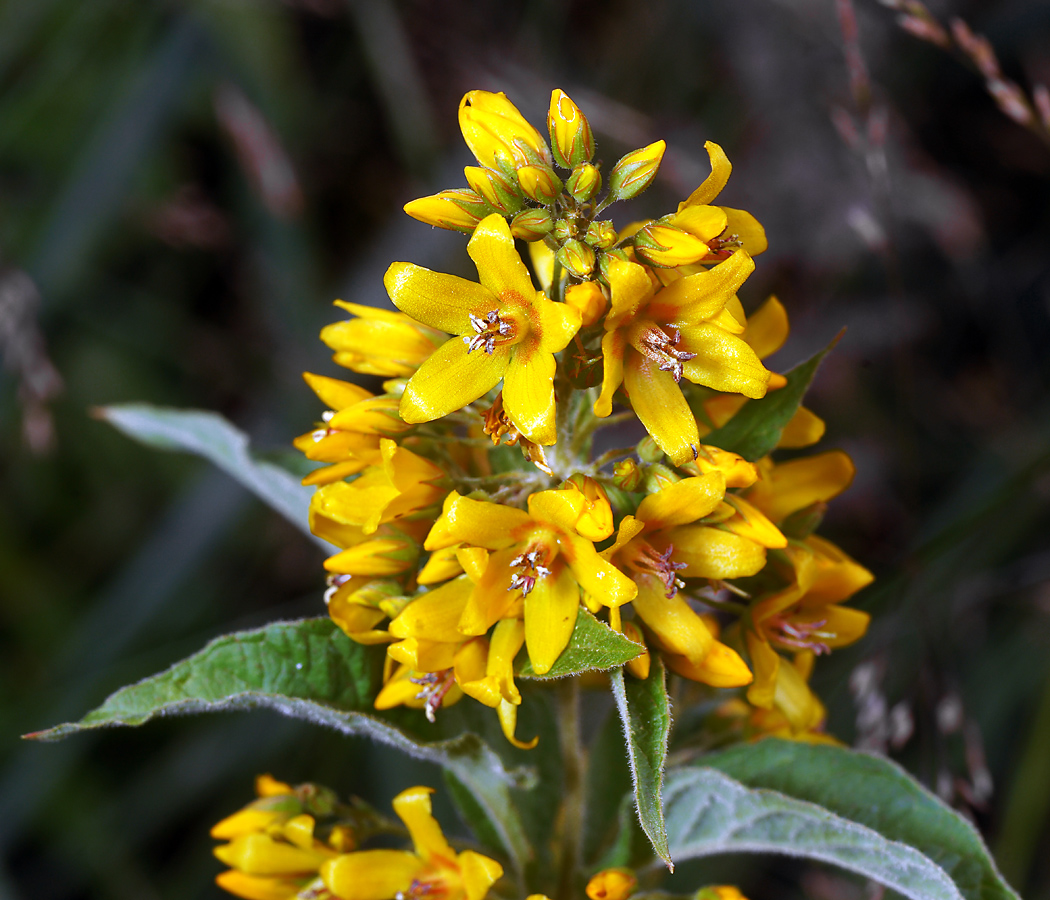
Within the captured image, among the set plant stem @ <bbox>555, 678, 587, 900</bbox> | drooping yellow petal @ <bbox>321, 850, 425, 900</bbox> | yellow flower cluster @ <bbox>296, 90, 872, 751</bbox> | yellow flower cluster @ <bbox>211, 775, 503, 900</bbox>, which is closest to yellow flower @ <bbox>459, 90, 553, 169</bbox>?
yellow flower cluster @ <bbox>296, 90, 872, 751</bbox>

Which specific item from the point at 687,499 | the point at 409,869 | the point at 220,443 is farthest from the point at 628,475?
the point at 220,443

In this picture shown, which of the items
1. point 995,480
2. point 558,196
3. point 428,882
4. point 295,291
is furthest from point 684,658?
point 295,291

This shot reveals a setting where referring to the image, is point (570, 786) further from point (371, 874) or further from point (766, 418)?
point (766, 418)

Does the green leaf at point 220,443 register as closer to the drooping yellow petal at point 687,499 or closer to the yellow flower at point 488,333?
the yellow flower at point 488,333

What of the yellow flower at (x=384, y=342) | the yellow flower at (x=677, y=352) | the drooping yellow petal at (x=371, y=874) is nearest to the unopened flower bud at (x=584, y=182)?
the yellow flower at (x=677, y=352)

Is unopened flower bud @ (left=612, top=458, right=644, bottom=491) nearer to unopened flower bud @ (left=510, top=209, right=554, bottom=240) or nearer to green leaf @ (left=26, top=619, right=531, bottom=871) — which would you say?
unopened flower bud @ (left=510, top=209, right=554, bottom=240)

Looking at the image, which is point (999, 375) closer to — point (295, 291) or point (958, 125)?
point (958, 125)
